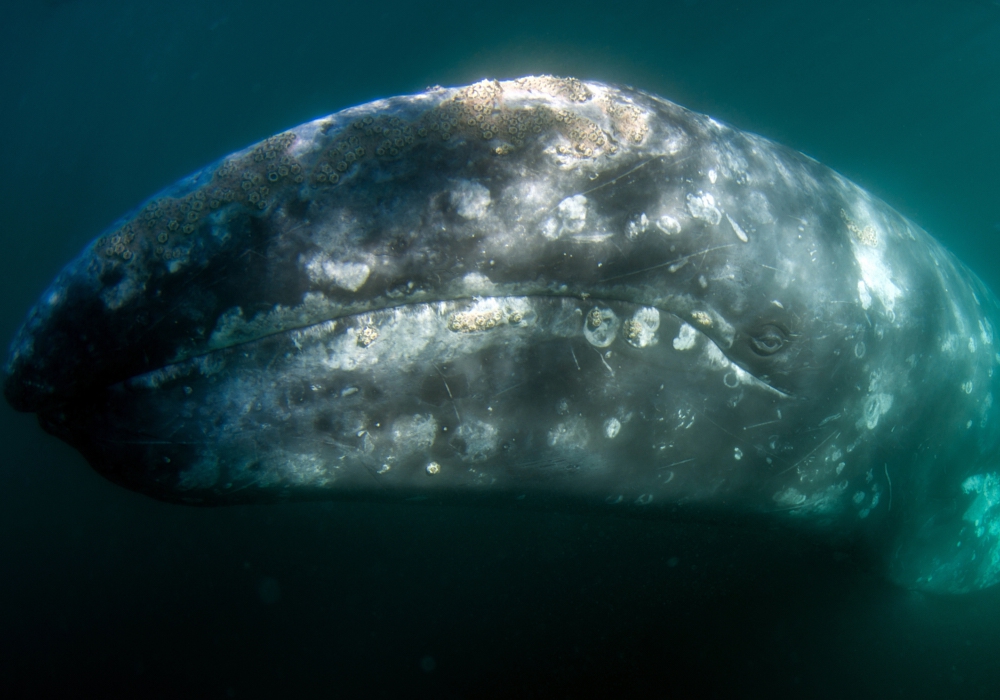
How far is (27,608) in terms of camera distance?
12.5 metres

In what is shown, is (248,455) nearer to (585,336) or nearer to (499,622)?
(585,336)

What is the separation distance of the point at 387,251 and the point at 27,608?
16430 millimetres

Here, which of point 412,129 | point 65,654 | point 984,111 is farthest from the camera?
point 984,111

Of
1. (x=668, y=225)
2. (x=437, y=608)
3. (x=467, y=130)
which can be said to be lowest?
(x=437, y=608)

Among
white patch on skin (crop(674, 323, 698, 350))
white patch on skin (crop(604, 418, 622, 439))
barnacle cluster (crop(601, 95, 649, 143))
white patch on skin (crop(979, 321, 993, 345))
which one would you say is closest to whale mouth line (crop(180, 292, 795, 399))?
white patch on skin (crop(674, 323, 698, 350))

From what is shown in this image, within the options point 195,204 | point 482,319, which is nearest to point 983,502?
point 482,319

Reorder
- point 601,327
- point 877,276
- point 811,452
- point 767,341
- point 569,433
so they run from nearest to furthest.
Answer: point 601,327 → point 569,433 → point 767,341 → point 877,276 → point 811,452

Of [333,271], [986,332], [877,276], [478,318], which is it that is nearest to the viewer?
[333,271]

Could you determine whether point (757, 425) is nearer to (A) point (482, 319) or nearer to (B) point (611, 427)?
(B) point (611, 427)

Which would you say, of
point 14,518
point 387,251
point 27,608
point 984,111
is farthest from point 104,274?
point 984,111

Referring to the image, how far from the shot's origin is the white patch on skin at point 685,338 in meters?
2.88

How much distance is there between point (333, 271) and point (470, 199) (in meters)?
0.70

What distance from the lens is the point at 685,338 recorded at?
9.52 feet

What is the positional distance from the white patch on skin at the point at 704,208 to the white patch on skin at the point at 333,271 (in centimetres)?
170
